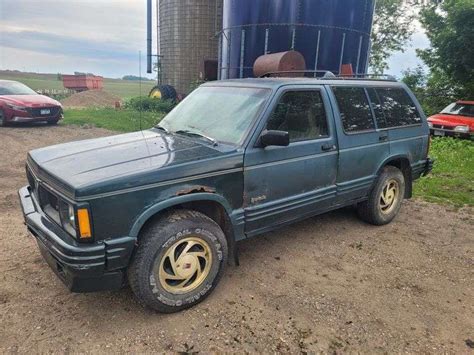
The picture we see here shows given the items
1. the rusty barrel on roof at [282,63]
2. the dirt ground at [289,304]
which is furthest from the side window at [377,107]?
the rusty barrel on roof at [282,63]

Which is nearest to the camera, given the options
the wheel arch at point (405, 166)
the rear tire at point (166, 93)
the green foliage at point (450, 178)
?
the wheel arch at point (405, 166)

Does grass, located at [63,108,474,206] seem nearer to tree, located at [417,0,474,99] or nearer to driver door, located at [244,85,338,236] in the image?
driver door, located at [244,85,338,236]

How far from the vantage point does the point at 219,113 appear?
3.88 meters

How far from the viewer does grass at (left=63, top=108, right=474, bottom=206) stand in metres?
6.39

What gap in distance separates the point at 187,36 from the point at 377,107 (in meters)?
15.3

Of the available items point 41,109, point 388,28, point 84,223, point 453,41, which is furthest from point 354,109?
point 388,28

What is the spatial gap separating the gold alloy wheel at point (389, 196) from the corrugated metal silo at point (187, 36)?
42.5 ft

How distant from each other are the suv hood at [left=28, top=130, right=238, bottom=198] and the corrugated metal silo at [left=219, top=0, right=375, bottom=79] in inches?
272

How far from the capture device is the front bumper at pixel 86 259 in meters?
2.67

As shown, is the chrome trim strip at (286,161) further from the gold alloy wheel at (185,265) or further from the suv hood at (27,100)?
the suv hood at (27,100)

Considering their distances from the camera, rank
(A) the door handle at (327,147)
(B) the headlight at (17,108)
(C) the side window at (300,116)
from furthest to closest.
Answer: (B) the headlight at (17,108) < (A) the door handle at (327,147) < (C) the side window at (300,116)

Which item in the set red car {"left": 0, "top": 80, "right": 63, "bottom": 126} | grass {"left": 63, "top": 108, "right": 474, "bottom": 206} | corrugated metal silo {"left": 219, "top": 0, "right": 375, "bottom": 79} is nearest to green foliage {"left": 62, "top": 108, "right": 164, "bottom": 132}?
grass {"left": 63, "top": 108, "right": 474, "bottom": 206}

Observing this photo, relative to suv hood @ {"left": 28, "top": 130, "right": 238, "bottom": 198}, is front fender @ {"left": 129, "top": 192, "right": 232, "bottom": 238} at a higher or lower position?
lower

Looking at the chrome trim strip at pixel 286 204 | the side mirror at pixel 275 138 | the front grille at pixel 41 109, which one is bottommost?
the front grille at pixel 41 109
